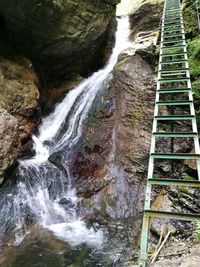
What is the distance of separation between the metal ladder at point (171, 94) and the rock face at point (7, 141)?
151 inches

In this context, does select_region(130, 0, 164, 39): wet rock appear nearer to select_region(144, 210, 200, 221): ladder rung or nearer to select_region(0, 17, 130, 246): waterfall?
select_region(0, 17, 130, 246): waterfall

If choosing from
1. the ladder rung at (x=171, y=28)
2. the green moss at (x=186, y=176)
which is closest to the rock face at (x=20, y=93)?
the ladder rung at (x=171, y=28)

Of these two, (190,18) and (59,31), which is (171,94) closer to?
(190,18)


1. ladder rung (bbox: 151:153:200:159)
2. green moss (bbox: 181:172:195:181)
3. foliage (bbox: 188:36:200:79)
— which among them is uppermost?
foliage (bbox: 188:36:200:79)

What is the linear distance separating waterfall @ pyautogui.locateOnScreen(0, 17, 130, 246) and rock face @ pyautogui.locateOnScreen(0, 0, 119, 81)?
170 centimetres

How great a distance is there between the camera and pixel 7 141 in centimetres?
867

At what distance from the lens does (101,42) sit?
14086mm

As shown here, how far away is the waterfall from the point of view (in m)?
7.85

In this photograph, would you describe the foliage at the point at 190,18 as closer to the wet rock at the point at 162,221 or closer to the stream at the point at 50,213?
the stream at the point at 50,213

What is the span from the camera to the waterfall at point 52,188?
25.8 ft

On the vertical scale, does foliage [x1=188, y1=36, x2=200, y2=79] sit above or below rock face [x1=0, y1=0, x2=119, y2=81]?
below

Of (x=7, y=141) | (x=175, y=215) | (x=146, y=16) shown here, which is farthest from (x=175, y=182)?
(x=146, y=16)

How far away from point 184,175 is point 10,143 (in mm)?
4651

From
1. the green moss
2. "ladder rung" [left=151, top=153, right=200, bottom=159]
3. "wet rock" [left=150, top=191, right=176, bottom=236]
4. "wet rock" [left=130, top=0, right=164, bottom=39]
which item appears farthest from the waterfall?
"wet rock" [left=130, top=0, right=164, bottom=39]
